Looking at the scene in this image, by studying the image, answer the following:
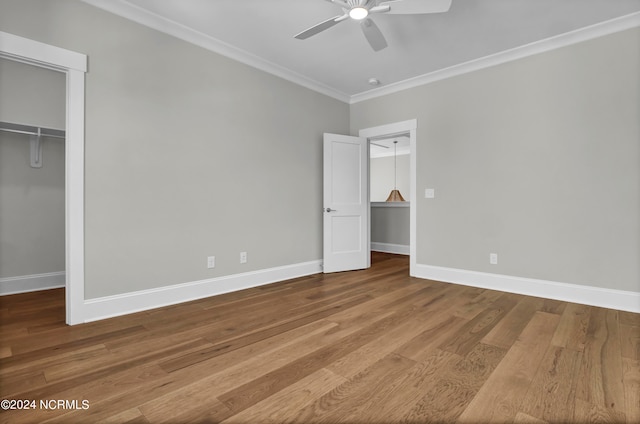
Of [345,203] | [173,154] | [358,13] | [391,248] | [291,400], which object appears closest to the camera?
[291,400]

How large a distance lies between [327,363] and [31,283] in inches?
143

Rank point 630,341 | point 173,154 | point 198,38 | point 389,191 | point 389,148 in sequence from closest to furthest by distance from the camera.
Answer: point 630,341 → point 173,154 → point 198,38 → point 389,148 → point 389,191

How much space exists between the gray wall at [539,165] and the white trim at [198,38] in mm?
1516

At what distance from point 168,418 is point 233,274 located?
2155mm

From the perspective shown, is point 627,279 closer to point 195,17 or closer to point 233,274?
point 233,274

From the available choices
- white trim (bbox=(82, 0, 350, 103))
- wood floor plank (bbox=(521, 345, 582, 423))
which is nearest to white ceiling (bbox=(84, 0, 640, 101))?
white trim (bbox=(82, 0, 350, 103))

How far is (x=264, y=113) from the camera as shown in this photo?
148 inches

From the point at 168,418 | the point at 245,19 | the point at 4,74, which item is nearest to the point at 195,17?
the point at 245,19

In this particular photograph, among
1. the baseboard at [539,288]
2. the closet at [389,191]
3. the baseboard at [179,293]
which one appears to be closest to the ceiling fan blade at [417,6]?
the baseboard at [539,288]

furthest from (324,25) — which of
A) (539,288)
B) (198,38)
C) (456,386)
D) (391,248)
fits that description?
(391,248)

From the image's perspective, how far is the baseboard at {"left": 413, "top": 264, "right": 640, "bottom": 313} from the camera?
2816 mm

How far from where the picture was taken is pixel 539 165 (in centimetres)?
327

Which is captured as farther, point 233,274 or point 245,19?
point 233,274

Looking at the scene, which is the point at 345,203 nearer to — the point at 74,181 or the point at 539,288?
the point at 539,288
